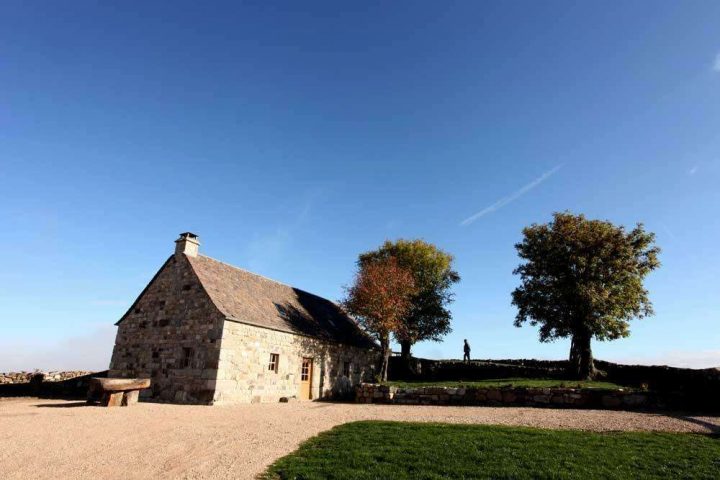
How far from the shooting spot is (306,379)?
24.7m

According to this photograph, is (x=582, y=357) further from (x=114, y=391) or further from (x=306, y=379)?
(x=114, y=391)

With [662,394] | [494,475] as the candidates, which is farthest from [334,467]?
[662,394]

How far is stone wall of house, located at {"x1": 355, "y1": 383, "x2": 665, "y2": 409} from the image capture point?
54.0ft

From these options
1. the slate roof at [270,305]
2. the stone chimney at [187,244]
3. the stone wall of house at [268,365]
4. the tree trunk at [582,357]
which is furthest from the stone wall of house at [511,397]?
the stone chimney at [187,244]

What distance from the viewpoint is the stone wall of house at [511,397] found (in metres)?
16.5

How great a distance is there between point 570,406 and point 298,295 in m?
19.4

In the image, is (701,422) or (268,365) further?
(268,365)

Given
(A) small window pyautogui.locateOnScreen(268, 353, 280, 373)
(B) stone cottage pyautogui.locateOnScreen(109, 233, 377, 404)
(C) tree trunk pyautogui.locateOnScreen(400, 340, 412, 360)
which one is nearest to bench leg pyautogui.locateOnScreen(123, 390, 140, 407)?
(B) stone cottage pyautogui.locateOnScreen(109, 233, 377, 404)

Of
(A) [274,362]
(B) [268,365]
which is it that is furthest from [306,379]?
(B) [268,365]

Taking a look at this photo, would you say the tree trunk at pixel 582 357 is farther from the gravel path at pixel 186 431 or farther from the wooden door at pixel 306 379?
the wooden door at pixel 306 379

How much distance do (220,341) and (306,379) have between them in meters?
6.94

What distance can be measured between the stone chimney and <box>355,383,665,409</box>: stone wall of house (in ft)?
40.0

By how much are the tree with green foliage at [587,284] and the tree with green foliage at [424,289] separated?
873 centimetres

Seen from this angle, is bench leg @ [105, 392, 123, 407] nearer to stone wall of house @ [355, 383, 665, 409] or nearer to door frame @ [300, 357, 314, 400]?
door frame @ [300, 357, 314, 400]
